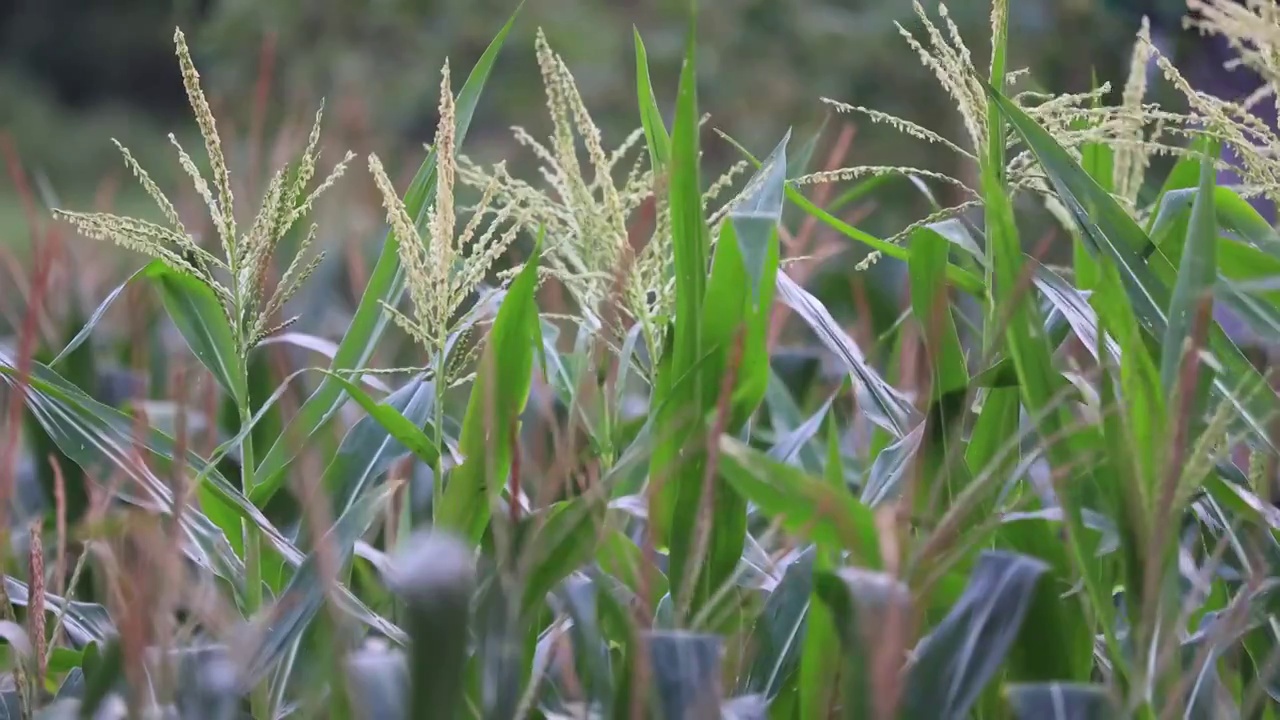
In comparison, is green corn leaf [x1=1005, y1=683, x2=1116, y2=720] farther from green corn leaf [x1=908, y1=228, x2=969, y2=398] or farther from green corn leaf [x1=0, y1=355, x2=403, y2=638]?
green corn leaf [x1=0, y1=355, x2=403, y2=638]

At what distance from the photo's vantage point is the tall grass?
0.68 m

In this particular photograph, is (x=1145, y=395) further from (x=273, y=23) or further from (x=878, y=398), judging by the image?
(x=273, y=23)

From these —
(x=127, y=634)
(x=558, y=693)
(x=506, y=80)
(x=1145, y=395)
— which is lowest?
(x=558, y=693)

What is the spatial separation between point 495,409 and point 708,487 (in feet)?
0.93

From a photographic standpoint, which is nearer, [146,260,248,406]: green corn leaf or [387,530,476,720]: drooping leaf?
[387,530,476,720]: drooping leaf

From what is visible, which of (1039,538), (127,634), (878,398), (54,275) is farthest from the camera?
(54,275)

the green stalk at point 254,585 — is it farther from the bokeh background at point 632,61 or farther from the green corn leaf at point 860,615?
the bokeh background at point 632,61

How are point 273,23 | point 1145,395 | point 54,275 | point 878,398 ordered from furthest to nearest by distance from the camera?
1. point 273,23
2. point 54,275
3. point 878,398
4. point 1145,395

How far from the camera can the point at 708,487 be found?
643mm

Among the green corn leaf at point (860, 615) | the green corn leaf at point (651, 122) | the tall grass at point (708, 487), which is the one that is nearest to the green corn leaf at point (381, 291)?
the tall grass at point (708, 487)

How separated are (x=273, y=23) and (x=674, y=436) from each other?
3243mm

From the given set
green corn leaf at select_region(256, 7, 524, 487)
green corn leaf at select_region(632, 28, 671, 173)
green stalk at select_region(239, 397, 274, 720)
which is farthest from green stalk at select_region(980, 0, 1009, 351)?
green stalk at select_region(239, 397, 274, 720)

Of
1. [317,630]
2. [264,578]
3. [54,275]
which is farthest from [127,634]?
[54,275]

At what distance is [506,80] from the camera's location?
12.3 feet
